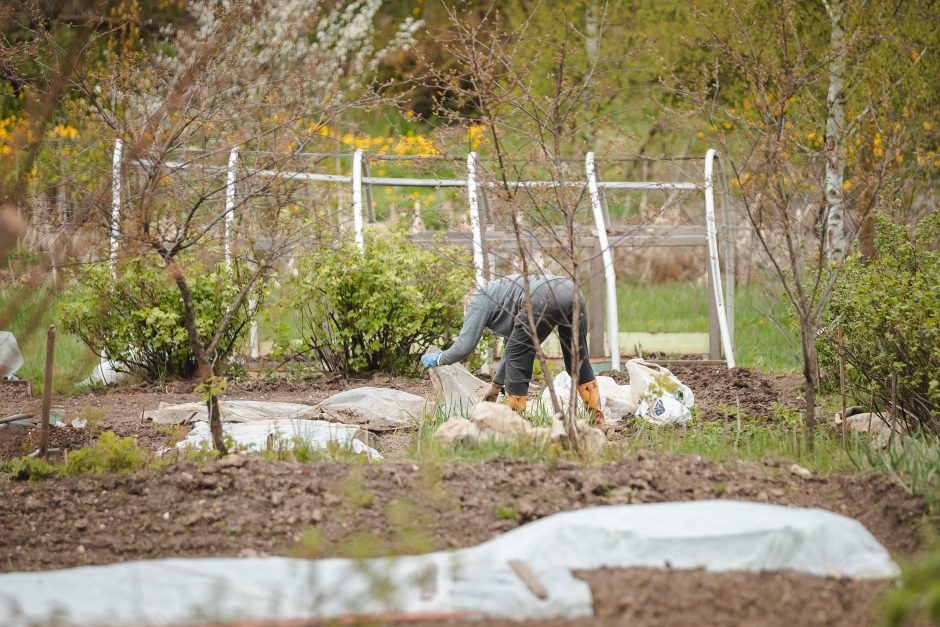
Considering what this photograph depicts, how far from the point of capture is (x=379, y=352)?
820 cm

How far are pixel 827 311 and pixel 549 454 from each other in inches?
102

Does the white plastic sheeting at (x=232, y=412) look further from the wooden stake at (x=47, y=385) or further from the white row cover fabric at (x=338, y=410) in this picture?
the wooden stake at (x=47, y=385)

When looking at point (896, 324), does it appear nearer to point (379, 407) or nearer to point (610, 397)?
point (610, 397)

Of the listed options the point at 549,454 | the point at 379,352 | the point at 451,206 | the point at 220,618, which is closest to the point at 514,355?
the point at 549,454

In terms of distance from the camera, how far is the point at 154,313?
7555 mm

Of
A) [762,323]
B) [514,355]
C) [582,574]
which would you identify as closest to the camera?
[582,574]

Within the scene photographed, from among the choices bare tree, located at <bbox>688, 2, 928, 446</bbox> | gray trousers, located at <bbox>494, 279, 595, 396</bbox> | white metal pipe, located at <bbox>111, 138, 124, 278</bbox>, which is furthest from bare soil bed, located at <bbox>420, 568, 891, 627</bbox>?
gray trousers, located at <bbox>494, 279, 595, 396</bbox>

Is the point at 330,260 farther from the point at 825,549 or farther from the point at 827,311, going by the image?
the point at 825,549

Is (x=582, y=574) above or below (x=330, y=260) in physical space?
below

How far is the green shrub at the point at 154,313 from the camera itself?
301 inches

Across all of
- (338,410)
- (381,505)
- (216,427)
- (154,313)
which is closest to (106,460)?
(216,427)

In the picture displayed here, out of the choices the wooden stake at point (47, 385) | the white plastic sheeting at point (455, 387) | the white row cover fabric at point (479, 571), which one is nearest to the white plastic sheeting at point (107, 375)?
the white plastic sheeting at point (455, 387)

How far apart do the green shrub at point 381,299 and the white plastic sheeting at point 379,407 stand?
1.15m

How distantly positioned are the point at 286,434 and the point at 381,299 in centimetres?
251
